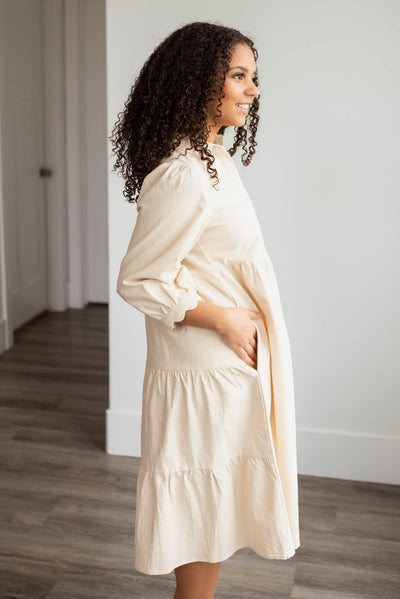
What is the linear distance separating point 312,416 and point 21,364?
6.07 feet

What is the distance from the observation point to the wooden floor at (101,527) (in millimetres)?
2092

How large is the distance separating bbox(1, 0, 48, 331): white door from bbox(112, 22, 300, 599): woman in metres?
3.01

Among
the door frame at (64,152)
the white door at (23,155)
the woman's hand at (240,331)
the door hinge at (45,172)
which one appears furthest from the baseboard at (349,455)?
the door hinge at (45,172)

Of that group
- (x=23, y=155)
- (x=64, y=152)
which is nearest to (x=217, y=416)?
(x=23, y=155)

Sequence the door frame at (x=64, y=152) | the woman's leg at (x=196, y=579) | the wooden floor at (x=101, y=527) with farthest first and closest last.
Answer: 1. the door frame at (x=64, y=152)
2. the wooden floor at (x=101, y=527)
3. the woman's leg at (x=196, y=579)

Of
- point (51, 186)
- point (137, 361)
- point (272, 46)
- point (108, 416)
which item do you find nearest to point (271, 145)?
point (272, 46)

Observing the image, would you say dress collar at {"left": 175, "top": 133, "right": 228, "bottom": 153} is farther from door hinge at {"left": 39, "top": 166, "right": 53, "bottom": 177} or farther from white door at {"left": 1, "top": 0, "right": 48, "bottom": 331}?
door hinge at {"left": 39, "top": 166, "right": 53, "bottom": 177}

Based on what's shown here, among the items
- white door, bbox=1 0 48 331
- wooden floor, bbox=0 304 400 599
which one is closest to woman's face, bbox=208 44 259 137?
wooden floor, bbox=0 304 400 599

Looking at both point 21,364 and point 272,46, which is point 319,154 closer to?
point 272,46

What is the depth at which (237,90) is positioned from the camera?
4.60 ft

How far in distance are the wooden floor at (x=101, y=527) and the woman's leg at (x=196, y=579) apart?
519 millimetres

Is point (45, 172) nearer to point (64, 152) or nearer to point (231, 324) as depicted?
point (64, 152)

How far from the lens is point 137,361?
2.84 m

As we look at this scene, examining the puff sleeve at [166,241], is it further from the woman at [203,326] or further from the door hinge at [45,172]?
the door hinge at [45,172]
